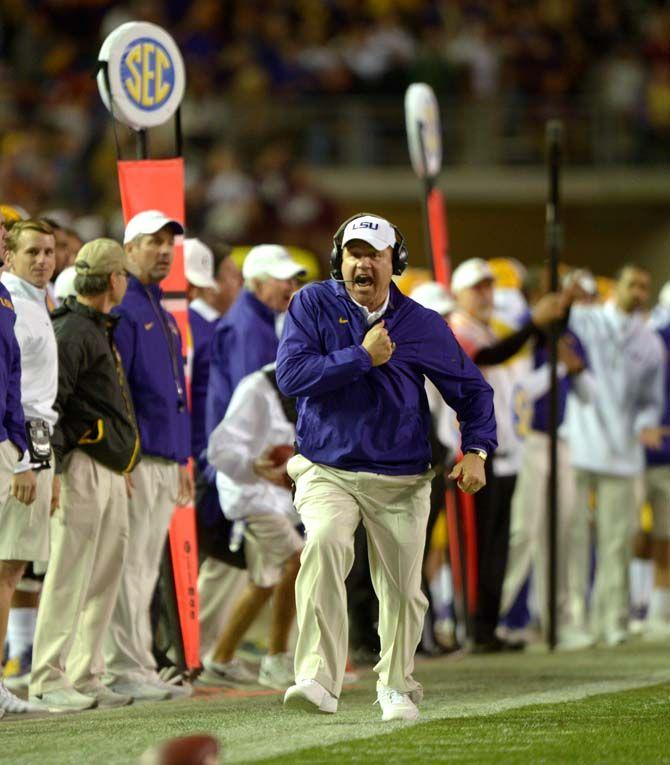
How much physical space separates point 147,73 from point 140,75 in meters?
0.05

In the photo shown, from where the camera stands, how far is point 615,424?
12820mm

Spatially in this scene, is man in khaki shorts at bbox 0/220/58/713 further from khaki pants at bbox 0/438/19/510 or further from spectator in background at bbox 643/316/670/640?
spectator in background at bbox 643/316/670/640

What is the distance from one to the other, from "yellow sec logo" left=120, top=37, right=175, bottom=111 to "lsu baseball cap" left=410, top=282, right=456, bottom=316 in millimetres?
2186

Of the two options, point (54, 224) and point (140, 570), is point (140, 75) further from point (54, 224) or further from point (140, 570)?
point (140, 570)

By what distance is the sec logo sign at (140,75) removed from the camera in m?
9.42

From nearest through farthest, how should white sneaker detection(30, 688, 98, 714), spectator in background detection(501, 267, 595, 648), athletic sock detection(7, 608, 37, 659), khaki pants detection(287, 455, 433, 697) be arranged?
khaki pants detection(287, 455, 433, 697) < white sneaker detection(30, 688, 98, 714) < athletic sock detection(7, 608, 37, 659) < spectator in background detection(501, 267, 595, 648)

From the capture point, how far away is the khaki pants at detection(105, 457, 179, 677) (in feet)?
29.0

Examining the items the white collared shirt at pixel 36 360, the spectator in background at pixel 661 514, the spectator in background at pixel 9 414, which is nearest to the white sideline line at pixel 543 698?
the spectator in background at pixel 9 414

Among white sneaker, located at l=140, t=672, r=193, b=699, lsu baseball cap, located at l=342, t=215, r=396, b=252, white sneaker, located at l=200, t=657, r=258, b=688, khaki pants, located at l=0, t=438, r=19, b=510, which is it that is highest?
lsu baseball cap, located at l=342, t=215, r=396, b=252

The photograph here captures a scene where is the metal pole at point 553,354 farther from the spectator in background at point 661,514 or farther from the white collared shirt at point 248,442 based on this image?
the white collared shirt at point 248,442

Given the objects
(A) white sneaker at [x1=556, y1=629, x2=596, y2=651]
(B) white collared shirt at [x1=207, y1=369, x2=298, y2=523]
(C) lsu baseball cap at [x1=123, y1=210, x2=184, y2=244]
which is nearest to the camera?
(C) lsu baseball cap at [x1=123, y1=210, x2=184, y2=244]

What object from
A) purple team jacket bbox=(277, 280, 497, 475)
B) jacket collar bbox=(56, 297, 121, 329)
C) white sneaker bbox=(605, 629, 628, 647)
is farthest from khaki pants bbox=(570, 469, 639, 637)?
purple team jacket bbox=(277, 280, 497, 475)

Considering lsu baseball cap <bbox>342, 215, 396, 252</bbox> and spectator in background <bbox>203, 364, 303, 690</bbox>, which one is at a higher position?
lsu baseball cap <bbox>342, 215, 396, 252</bbox>

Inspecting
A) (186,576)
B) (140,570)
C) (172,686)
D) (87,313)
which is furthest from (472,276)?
(172,686)
